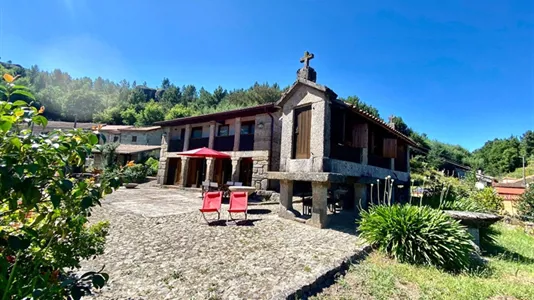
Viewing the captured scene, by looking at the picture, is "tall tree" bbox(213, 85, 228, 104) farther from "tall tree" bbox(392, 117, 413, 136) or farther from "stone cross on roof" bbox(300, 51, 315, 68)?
"stone cross on roof" bbox(300, 51, 315, 68)

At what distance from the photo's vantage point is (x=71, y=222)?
1985 mm

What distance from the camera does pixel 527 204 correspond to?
1291 centimetres

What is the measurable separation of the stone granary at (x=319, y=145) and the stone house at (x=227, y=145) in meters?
5.18

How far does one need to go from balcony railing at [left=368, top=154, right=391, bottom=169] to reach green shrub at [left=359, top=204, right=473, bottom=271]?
16.5ft

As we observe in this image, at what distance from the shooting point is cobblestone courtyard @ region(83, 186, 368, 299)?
12.2ft

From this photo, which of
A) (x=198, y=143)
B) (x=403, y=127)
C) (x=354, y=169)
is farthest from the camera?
(x=403, y=127)

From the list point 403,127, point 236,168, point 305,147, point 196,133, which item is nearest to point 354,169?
point 305,147

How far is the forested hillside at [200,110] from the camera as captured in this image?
131 ft

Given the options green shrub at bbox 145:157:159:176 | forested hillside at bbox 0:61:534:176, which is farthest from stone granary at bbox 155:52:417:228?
forested hillside at bbox 0:61:534:176

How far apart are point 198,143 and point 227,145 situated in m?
3.24

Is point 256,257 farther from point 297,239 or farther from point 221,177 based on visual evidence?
point 221,177

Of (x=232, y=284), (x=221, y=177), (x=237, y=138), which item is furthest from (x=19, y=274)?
(x=221, y=177)

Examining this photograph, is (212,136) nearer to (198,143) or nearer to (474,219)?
(198,143)

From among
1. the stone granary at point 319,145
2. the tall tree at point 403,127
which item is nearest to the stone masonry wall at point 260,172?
the stone granary at point 319,145
